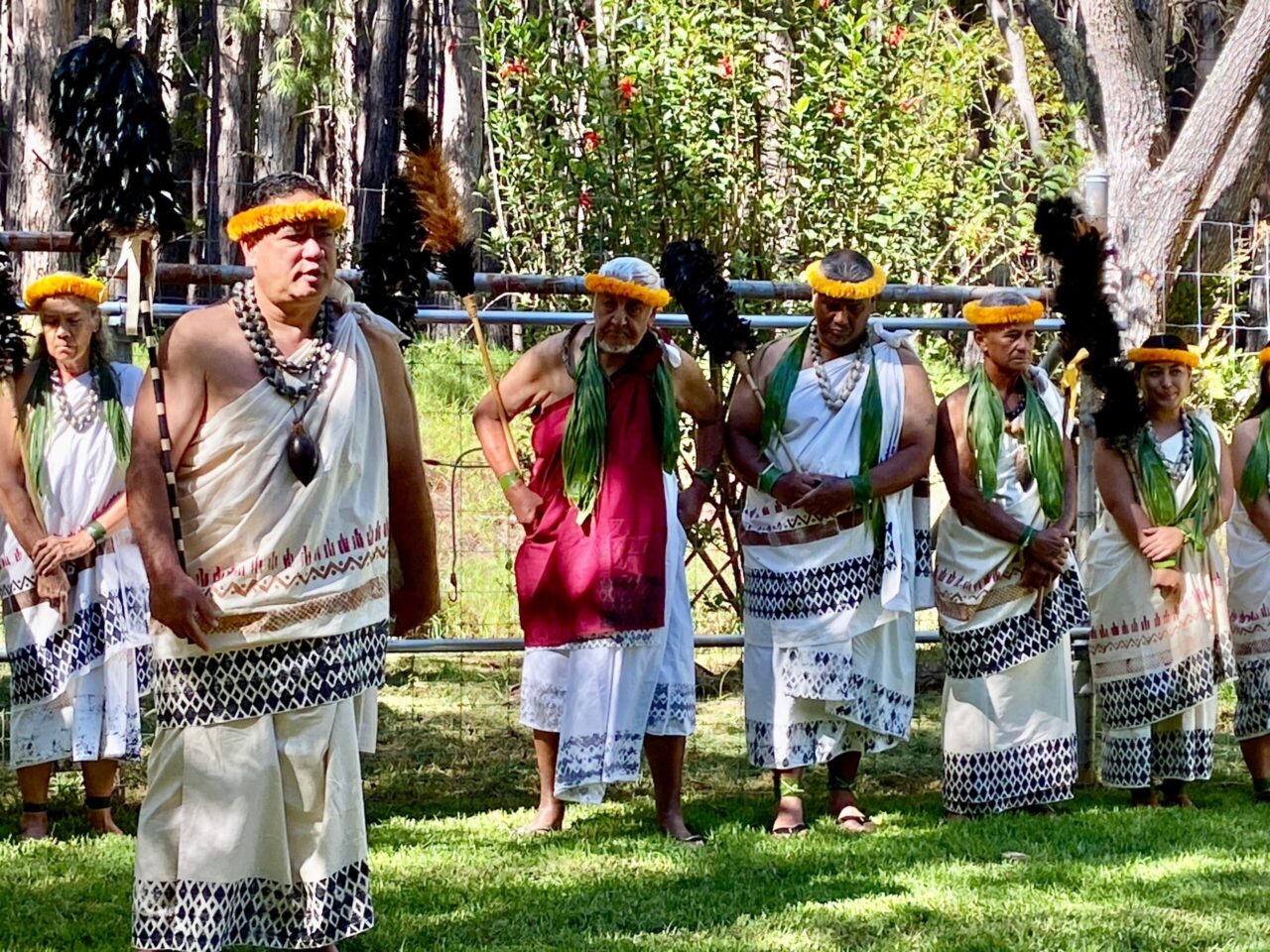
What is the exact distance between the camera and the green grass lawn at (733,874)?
549cm

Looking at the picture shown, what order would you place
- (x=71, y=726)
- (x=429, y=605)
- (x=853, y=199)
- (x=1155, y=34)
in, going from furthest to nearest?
(x=1155, y=34), (x=853, y=199), (x=71, y=726), (x=429, y=605)

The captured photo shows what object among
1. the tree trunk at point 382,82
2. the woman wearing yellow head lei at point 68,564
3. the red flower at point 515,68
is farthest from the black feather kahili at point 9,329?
the tree trunk at point 382,82

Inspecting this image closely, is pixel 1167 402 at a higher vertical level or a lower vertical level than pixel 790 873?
higher

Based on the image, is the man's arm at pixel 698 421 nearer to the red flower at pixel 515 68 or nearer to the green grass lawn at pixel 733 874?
the green grass lawn at pixel 733 874

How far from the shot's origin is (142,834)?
4.89 m

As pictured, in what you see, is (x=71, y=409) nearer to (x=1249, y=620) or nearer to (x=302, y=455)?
(x=302, y=455)

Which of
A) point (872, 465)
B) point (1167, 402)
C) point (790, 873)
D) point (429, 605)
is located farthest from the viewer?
point (1167, 402)

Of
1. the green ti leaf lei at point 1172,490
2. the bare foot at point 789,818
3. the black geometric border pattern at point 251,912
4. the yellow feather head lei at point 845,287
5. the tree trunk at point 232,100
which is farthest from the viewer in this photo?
the tree trunk at point 232,100

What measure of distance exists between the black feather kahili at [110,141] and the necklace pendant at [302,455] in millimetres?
713

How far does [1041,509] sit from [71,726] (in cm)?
380

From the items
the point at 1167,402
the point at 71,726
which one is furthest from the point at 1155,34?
the point at 71,726

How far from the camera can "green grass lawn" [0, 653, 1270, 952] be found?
549cm

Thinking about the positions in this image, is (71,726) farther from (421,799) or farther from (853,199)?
(853,199)

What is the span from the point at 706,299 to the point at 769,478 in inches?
28.2
